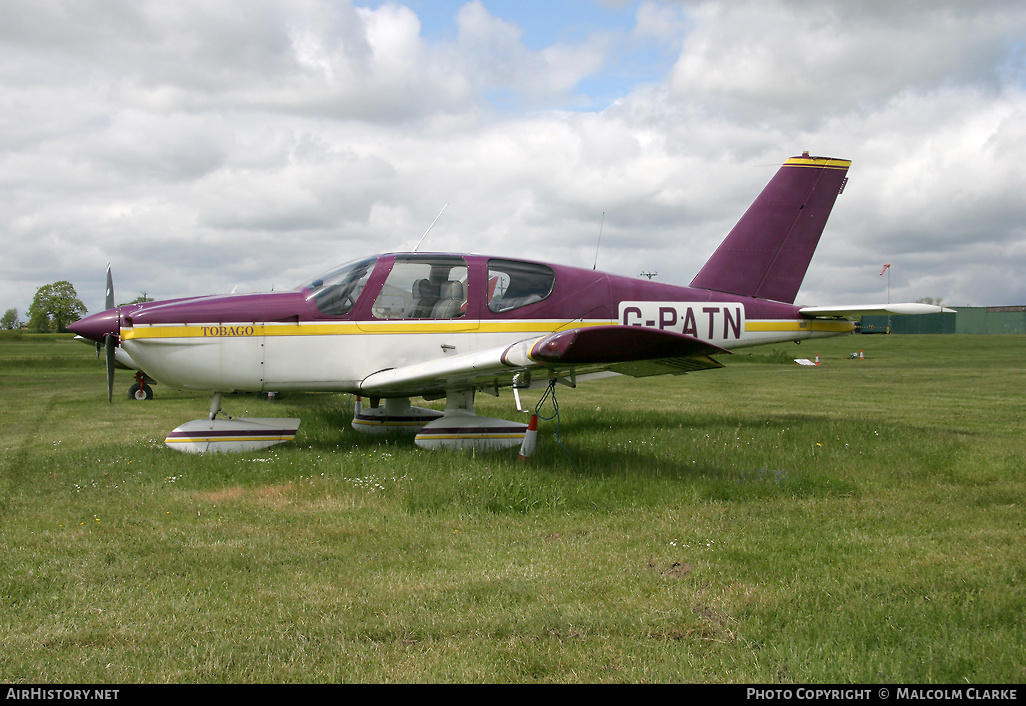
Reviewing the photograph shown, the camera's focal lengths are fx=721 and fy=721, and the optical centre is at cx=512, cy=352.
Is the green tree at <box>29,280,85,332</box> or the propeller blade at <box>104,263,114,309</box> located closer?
the propeller blade at <box>104,263,114,309</box>

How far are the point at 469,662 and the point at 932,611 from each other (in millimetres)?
2166

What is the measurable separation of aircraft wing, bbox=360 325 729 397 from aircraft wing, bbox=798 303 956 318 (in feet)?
10.9

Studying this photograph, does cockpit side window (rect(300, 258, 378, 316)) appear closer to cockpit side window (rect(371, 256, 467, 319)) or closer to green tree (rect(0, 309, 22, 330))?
cockpit side window (rect(371, 256, 467, 319))

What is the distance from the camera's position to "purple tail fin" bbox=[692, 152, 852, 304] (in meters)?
9.58

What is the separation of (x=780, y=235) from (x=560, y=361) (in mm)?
5550

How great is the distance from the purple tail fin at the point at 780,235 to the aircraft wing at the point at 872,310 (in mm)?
552

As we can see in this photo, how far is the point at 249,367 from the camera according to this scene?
25.0 ft

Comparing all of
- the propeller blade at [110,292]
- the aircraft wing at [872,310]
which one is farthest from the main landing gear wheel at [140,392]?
the aircraft wing at [872,310]

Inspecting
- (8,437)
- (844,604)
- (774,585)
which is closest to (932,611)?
(844,604)

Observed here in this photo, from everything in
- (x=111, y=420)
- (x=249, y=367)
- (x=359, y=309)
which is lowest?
(x=111, y=420)

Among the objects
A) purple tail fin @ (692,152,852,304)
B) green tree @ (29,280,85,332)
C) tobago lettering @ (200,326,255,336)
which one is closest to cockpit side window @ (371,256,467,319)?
tobago lettering @ (200,326,255,336)

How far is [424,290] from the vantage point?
7969mm

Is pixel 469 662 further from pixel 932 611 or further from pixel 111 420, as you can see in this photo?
pixel 111 420

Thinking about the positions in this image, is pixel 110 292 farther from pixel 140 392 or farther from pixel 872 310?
pixel 872 310
